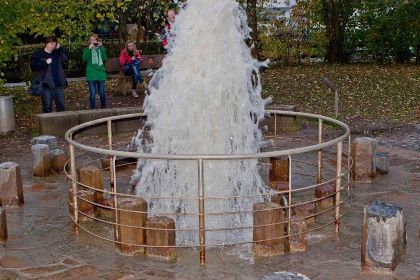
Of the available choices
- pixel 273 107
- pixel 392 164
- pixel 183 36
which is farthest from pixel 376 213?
pixel 273 107

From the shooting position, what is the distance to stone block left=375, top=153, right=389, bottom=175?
819cm

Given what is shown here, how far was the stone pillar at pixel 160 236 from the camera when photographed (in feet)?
18.1

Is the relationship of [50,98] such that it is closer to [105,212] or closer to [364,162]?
[105,212]

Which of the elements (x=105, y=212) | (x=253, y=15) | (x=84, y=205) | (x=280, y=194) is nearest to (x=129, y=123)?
(x=105, y=212)

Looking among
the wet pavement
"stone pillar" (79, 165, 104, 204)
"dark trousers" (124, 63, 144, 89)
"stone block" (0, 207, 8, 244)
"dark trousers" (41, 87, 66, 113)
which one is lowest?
the wet pavement

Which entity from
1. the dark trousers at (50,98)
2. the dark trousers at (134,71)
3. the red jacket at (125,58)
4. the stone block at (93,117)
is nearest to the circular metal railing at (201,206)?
the stone block at (93,117)

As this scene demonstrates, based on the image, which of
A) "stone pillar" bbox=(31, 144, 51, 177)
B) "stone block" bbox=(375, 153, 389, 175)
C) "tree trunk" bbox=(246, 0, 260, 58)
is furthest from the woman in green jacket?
"tree trunk" bbox=(246, 0, 260, 58)

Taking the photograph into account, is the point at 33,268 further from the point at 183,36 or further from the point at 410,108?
the point at 410,108

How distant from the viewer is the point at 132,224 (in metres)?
5.60

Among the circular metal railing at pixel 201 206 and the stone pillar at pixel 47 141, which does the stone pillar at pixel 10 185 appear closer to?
the circular metal railing at pixel 201 206

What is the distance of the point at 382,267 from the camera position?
16.9ft

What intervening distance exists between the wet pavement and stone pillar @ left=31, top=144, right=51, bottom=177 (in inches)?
48.0

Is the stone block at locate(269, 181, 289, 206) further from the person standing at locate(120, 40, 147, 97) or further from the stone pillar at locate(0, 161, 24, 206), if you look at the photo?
the person standing at locate(120, 40, 147, 97)

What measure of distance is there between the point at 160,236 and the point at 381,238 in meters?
1.84
